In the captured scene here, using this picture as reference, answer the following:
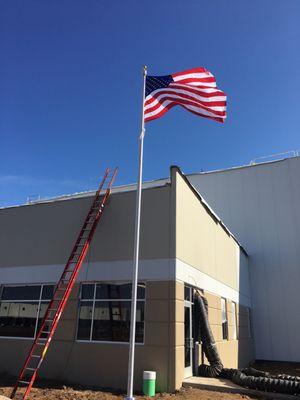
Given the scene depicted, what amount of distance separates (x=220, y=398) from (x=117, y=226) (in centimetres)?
643

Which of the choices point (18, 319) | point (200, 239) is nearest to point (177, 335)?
point (200, 239)

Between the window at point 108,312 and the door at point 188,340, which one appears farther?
the door at point 188,340

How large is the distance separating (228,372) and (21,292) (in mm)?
8260

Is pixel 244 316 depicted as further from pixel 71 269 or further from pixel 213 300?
pixel 71 269

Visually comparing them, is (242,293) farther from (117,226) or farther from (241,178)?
(117,226)

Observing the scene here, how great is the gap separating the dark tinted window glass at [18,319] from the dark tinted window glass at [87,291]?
6.82 feet

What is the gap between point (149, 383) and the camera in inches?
437

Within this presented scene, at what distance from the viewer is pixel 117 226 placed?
13.9 metres

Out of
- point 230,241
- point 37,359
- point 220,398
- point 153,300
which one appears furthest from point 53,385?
point 230,241

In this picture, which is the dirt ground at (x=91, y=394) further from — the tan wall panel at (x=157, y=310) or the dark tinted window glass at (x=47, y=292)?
the dark tinted window glass at (x=47, y=292)

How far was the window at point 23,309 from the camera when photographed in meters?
14.1

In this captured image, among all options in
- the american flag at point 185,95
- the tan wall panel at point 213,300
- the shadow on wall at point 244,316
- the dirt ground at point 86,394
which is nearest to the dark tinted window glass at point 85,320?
the dirt ground at point 86,394

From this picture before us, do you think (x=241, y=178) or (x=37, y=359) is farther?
(x=241, y=178)

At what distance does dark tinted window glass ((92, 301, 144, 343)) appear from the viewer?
12.5 m
